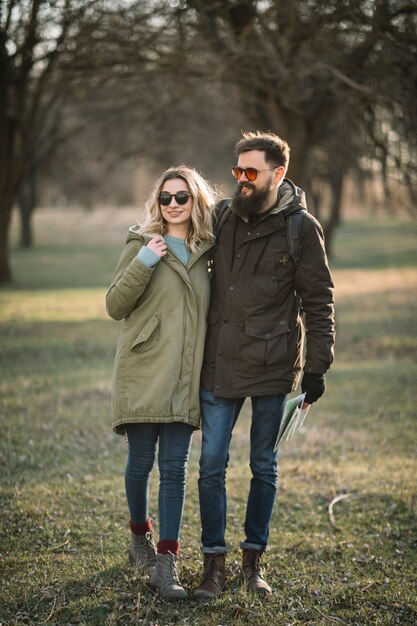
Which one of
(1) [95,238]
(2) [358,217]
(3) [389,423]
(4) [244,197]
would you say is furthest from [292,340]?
(2) [358,217]

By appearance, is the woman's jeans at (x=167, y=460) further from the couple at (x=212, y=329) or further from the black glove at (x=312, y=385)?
the black glove at (x=312, y=385)

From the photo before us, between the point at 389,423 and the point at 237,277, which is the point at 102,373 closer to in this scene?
the point at 389,423

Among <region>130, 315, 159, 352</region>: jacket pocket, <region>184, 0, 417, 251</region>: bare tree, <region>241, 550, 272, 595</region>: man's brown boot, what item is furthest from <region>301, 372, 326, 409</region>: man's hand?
<region>184, 0, 417, 251</region>: bare tree

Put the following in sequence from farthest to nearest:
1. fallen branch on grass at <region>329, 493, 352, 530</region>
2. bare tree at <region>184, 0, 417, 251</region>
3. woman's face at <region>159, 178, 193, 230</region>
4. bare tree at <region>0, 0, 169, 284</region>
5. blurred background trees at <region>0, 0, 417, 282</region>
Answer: bare tree at <region>0, 0, 169, 284</region> < blurred background trees at <region>0, 0, 417, 282</region> < bare tree at <region>184, 0, 417, 251</region> < fallen branch on grass at <region>329, 493, 352, 530</region> < woman's face at <region>159, 178, 193, 230</region>

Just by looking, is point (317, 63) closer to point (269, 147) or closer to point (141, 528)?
point (269, 147)

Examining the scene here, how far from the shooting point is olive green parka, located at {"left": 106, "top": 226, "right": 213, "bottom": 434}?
12.9 ft

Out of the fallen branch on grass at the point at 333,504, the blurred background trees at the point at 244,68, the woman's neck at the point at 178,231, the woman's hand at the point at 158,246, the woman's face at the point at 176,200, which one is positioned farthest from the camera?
the blurred background trees at the point at 244,68

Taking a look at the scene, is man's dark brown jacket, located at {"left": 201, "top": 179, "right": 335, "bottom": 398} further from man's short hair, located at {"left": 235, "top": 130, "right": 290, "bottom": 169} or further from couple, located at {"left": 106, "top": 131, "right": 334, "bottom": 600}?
man's short hair, located at {"left": 235, "top": 130, "right": 290, "bottom": 169}

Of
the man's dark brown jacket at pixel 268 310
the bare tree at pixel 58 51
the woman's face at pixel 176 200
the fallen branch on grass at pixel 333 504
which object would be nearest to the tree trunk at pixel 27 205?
the bare tree at pixel 58 51

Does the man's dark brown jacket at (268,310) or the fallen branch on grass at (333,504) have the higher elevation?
the man's dark brown jacket at (268,310)

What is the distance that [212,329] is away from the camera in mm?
4062

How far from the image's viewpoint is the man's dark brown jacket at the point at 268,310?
12.9 ft

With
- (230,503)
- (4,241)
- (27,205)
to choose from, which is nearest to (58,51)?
(4,241)

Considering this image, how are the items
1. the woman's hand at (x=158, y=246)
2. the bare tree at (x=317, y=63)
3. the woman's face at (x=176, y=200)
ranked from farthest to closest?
1. the bare tree at (x=317, y=63)
2. the woman's face at (x=176, y=200)
3. the woman's hand at (x=158, y=246)
